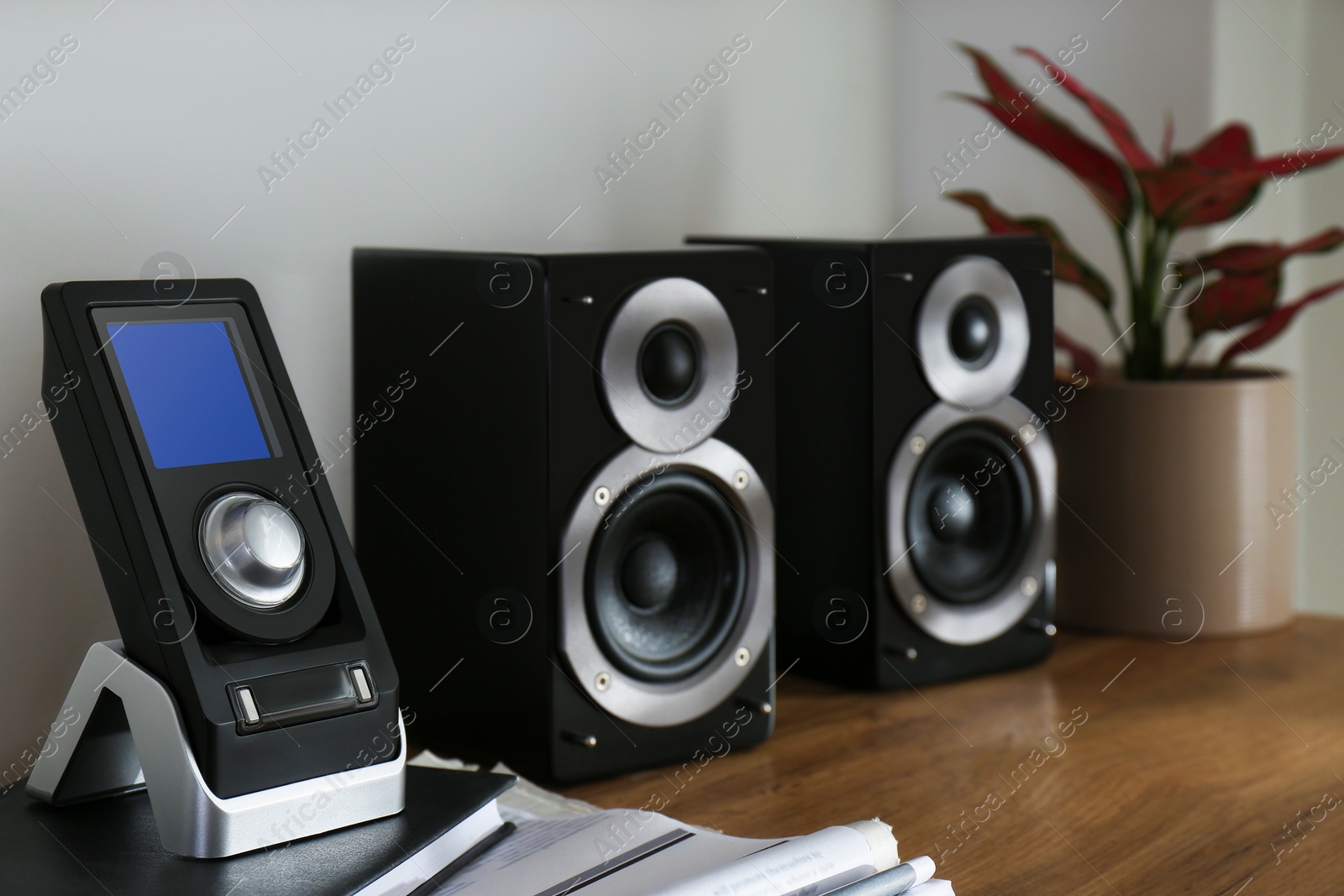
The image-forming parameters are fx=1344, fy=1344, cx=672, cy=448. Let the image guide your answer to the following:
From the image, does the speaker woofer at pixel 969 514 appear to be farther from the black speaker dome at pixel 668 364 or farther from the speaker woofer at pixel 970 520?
the black speaker dome at pixel 668 364

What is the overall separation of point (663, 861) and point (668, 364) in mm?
345

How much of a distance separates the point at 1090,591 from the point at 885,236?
41cm

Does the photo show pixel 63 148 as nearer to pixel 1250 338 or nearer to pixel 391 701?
pixel 391 701

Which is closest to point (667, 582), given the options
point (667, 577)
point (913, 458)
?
point (667, 577)

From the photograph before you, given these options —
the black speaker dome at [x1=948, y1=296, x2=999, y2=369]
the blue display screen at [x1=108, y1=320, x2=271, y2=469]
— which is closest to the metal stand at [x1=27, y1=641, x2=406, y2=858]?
the blue display screen at [x1=108, y1=320, x2=271, y2=469]

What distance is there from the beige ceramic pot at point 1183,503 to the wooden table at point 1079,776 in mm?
63

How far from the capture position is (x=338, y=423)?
1.03 m

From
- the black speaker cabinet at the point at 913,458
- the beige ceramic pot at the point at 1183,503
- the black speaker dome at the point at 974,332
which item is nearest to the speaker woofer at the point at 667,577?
the black speaker cabinet at the point at 913,458

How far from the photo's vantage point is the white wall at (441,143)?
2.80ft

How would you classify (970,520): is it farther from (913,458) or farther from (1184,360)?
(1184,360)

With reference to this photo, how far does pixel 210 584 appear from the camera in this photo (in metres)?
0.68

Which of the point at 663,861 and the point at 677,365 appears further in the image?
the point at 677,365

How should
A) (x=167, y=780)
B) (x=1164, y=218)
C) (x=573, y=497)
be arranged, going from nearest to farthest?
(x=167, y=780), (x=573, y=497), (x=1164, y=218)

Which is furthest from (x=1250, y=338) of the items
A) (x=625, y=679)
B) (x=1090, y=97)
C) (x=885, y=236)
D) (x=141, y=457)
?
(x=141, y=457)
